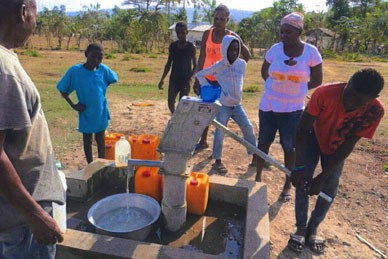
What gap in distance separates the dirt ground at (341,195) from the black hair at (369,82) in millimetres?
1386

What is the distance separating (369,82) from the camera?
1969mm

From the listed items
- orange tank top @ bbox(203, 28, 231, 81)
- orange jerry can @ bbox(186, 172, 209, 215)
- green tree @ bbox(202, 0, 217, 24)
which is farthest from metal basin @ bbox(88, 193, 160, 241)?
green tree @ bbox(202, 0, 217, 24)

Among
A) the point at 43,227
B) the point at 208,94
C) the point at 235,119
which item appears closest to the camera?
the point at 43,227

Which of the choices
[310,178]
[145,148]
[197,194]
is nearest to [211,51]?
[145,148]

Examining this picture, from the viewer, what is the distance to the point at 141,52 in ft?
90.1

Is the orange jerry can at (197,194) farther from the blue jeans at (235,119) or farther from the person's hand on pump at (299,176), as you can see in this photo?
the blue jeans at (235,119)

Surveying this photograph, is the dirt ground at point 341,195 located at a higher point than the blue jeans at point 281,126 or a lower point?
lower

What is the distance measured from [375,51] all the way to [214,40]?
3454cm

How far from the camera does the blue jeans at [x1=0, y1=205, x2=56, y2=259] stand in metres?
1.32

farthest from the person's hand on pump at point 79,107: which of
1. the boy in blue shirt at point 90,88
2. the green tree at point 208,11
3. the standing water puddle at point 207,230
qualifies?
the green tree at point 208,11

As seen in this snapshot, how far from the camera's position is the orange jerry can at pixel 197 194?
264 centimetres

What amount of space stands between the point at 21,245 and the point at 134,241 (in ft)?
2.62

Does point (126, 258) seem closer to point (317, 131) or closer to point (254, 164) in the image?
point (317, 131)

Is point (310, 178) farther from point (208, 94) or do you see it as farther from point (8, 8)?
point (8, 8)
